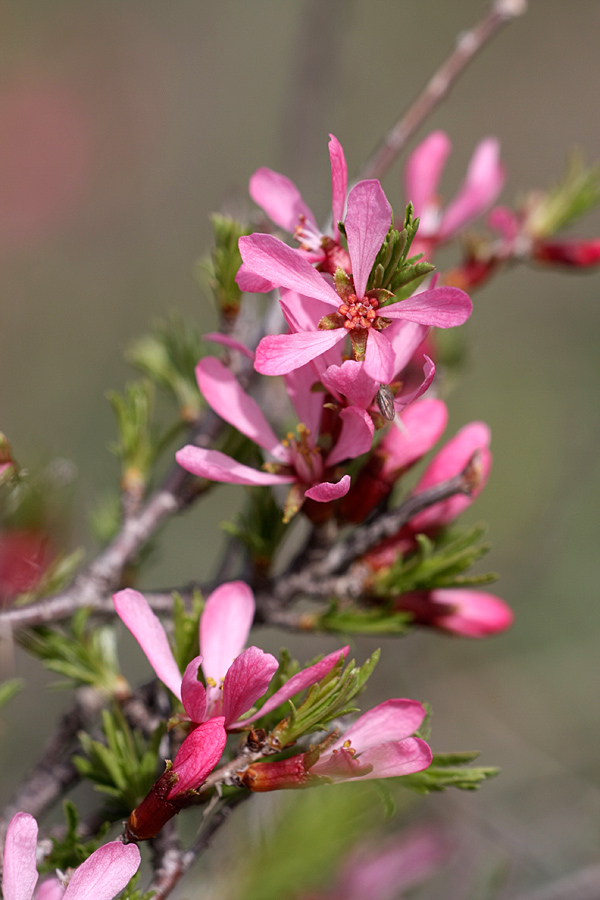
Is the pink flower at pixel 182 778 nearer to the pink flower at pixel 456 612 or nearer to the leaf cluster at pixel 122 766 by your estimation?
the leaf cluster at pixel 122 766

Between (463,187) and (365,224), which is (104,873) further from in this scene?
(463,187)

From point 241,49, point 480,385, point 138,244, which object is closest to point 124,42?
point 241,49

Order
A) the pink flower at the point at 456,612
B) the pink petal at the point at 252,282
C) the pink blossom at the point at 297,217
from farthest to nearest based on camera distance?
the pink flower at the point at 456,612
the pink blossom at the point at 297,217
the pink petal at the point at 252,282

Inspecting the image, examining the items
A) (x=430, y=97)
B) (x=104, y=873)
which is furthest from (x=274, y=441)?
(x=430, y=97)

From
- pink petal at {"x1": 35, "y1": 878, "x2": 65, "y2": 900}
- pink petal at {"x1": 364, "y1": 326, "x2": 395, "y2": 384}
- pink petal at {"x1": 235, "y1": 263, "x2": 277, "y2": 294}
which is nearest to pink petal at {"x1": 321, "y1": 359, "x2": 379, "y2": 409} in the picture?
pink petal at {"x1": 364, "y1": 326, "x2": 395, "y2": 384}

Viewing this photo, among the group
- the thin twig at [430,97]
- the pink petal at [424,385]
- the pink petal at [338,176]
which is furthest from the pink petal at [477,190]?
the pink petal at [424,385]

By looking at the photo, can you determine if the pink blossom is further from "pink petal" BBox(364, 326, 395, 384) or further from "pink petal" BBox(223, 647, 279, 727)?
"pink petal" BBox(223, 647, 279, 727)
